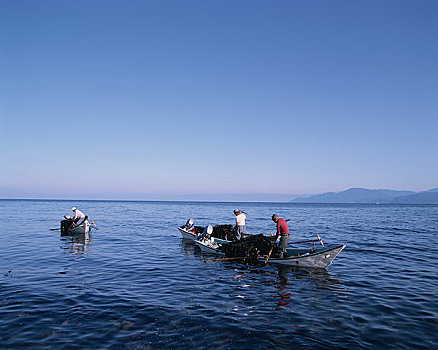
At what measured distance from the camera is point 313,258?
55.3 feet

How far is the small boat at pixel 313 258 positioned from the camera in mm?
16344

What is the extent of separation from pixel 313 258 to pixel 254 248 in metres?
3.80

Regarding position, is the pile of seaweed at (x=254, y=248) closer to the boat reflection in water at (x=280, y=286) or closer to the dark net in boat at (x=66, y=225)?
the boat reflection in water at (x=280, y=286)

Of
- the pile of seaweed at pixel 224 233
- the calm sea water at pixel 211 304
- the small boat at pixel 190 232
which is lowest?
the calm sea water at pixel 211 304

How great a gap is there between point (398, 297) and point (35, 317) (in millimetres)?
14176

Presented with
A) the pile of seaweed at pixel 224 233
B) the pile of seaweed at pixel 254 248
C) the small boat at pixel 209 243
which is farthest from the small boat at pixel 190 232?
the pile of seaweed at pixel 254 248

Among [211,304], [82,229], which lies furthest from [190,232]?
[211,304]

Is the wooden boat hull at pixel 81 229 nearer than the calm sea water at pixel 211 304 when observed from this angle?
No

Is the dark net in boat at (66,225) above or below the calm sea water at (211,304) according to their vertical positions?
above

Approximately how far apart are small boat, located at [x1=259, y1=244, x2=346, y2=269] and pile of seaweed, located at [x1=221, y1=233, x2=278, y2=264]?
2.10 ft

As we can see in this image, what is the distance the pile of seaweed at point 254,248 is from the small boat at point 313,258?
0.64 m

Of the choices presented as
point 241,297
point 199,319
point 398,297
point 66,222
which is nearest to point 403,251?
point 398,297

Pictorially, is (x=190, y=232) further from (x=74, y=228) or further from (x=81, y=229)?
(x=74, y=228)

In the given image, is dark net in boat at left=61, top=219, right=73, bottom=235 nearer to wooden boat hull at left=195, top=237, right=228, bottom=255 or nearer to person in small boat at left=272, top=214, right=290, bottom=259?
wooden boat hull at left=195, top=237, right=228, bottom=255
